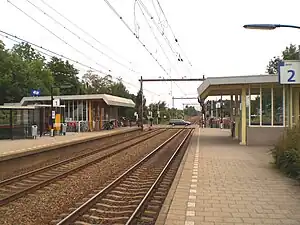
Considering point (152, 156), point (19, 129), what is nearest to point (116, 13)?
point (152, 156)

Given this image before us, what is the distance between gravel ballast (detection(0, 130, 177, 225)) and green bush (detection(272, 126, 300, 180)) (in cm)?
519

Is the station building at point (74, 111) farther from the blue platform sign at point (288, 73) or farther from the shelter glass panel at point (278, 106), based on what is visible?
the blue platform sign at point (288, 73)

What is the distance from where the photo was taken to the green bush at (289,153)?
11117 mm

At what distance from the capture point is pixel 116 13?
43.5 feet

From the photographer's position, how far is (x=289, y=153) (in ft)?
38.9

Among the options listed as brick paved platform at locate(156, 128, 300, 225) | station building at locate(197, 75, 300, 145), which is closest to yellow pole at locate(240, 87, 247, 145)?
station building at locate(197, 75, 300, 145)

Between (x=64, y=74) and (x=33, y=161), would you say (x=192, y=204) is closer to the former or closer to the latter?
(x=33, y=161)

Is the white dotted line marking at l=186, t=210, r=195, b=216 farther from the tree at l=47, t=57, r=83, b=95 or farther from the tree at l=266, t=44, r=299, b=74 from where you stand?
the tree at l=47, t=57, r=83, b=95

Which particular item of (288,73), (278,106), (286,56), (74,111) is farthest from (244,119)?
(286,56)

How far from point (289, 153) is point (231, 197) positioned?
4035 mm

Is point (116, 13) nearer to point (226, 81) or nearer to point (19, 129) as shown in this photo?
point (226, 81)

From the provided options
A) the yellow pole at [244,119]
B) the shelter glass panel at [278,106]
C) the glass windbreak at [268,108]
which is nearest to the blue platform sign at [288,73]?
the glass windbreak at [268,108]

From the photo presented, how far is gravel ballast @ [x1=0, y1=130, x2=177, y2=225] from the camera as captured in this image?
301 inches

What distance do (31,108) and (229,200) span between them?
76.5ft
